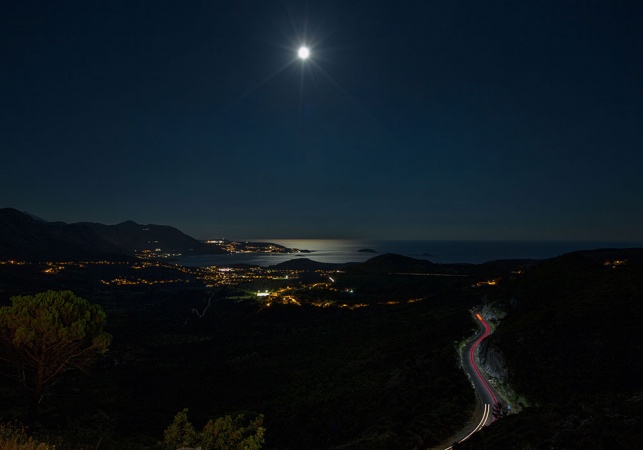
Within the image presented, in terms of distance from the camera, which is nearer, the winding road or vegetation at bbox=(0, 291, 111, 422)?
vegetation at bbox=(0, 291, 111, 422)

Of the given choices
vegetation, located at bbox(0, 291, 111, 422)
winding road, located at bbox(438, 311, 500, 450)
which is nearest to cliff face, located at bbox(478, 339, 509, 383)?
winding road, located at bbox(438, 311, 500, 450)

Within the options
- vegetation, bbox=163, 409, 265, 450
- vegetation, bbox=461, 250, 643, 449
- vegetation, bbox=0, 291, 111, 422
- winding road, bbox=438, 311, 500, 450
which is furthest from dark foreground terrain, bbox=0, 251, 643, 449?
vegetation, bbox=0, 291, 111, 422

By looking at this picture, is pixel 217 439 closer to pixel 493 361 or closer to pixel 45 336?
pixel 45 336

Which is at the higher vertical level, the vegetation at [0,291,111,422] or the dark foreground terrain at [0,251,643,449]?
the vegetation at [0,291,111,422]

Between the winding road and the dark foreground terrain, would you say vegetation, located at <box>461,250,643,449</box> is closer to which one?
the dark foreground terrain

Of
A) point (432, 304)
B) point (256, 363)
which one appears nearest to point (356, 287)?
point (432, 304)

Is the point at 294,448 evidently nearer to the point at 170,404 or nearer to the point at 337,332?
the point at 170,404

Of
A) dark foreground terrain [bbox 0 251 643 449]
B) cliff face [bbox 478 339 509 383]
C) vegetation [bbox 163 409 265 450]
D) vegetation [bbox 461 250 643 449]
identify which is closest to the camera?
vegetation [bbox 461 250 643 449]

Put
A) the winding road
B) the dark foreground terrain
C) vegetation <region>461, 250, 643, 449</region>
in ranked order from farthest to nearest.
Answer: the winding road
the dark foreground terrain
vegetation <region>461, 250, 643, 449</region>

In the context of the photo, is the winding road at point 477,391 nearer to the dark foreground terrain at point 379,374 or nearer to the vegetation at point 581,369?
the dark foreground terrain at point 379,374
